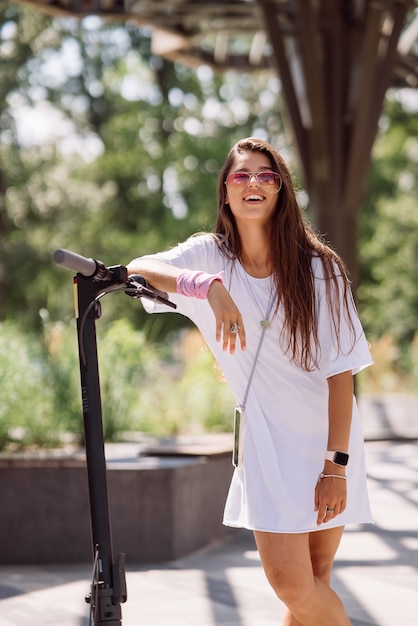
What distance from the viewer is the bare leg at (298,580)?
2.46 meters

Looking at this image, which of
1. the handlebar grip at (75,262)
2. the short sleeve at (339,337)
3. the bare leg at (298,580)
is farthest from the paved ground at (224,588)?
the handlebar grip at (75,262)

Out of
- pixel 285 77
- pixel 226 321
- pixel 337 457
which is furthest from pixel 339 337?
pixel 285 77

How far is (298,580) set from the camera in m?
2.46

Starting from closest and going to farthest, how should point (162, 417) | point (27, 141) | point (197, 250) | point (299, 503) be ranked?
point (299, 503)
point (197, 250)
point (162, 417)
point (27, 141)

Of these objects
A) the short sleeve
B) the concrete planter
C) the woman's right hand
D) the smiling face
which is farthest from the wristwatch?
the concrete planter

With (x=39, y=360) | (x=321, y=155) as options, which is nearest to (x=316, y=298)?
(x=39, y=360)

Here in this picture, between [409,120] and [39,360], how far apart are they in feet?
69.0

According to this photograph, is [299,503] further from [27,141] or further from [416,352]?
[27,141]

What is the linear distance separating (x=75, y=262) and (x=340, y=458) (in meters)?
0.81

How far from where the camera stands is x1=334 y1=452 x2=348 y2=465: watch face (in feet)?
8.19

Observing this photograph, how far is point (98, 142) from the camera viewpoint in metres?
27.4

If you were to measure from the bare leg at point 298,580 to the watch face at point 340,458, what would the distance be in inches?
7.6

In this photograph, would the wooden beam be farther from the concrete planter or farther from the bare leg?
the bare leg

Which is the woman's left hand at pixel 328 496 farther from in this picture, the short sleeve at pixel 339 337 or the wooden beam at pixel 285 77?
the wooden beam at pixel 285 77
